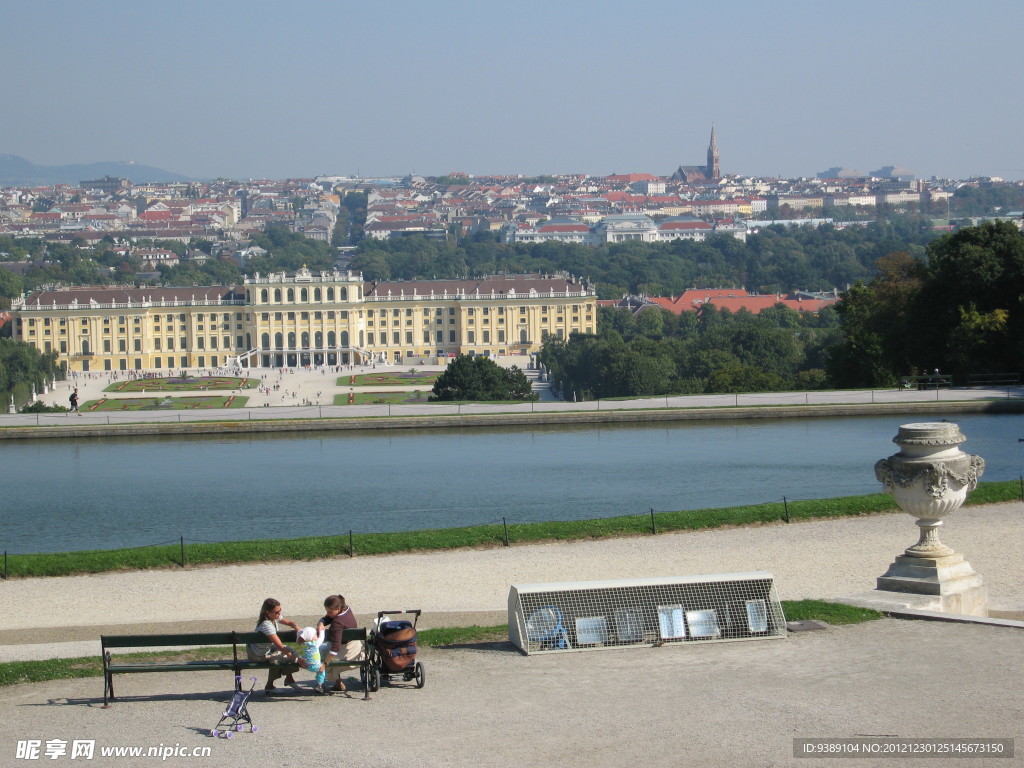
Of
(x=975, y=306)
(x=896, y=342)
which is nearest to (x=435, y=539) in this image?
(x=975, y=306)

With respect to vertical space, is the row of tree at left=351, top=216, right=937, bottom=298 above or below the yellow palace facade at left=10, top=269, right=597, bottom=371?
above

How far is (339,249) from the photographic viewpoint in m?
177

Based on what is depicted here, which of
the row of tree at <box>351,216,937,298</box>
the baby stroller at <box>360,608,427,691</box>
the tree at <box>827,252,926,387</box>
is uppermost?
the row of tree at <box>351,216,937,298</box>

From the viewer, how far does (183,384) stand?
63.8 metres

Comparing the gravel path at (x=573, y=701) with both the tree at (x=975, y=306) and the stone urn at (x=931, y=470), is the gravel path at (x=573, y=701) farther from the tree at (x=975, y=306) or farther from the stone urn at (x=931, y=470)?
the tree at (x=975, y=306)

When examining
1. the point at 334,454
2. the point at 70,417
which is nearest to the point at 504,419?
the point at 334,454

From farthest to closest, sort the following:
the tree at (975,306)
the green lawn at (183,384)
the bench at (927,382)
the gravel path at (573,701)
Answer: the green lawn at (183,384)
the tree at (975,306)
the bench at (927,382)
the gravel path at (573,701)

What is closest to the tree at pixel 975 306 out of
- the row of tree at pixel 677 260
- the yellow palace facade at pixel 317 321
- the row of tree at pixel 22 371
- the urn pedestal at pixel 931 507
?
the urn pedestal at pixel 931 507

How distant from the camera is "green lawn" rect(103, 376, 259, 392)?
61.5 meters

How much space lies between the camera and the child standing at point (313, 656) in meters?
8.65

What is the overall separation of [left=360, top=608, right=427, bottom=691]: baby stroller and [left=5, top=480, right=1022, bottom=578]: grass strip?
5558mm

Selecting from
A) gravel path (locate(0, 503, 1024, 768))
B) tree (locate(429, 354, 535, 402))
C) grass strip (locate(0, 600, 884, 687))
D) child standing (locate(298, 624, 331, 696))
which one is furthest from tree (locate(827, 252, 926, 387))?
child standing (locate(298, 624, 331, 696))

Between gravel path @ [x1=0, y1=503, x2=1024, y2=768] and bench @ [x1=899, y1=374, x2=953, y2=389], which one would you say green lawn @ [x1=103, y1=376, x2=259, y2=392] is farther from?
gravel path @ [x1=0, y1=503, x2=1024, y2=768]

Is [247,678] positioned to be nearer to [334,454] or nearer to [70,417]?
[334,454]
